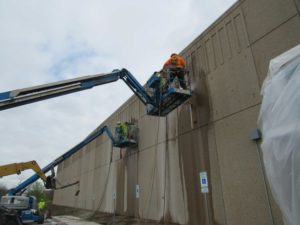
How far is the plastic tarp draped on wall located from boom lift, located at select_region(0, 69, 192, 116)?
5532mm

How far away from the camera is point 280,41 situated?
689 cm

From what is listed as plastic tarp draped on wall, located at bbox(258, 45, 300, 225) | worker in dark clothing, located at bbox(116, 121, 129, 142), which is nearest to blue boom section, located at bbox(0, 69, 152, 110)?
worker in dark clothing, located at bbox(116, 121, 129, 142)

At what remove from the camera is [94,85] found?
978 cm

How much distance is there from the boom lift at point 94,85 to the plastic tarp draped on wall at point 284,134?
5.53 meters

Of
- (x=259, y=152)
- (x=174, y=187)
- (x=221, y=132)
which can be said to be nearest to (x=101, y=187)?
(x=174, y=187)

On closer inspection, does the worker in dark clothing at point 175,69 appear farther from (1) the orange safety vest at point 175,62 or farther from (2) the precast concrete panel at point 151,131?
(2) the precast concrete panel at point 151,131

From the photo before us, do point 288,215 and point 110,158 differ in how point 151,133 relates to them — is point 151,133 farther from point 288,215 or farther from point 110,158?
point 288,215

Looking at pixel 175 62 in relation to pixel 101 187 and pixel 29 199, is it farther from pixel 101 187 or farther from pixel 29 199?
pixel 101 187

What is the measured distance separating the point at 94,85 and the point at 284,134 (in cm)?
793

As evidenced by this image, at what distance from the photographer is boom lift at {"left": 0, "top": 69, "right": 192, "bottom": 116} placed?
7.22 meters

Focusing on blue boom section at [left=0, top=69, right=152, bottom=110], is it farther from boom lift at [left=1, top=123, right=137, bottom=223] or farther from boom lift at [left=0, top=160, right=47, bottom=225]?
boom lift at [left=0, top=160, right=47, bottom=225]

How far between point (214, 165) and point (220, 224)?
1908 millimetres

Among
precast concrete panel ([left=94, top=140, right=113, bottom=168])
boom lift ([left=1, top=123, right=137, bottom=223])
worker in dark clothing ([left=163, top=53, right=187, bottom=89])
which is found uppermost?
worker in dark clothing ([left=163, top=53, right=187, bottom=89])

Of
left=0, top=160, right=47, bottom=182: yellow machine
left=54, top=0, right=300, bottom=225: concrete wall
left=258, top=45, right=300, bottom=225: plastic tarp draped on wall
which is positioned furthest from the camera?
left=0, top=160, right=47, bottom=182: yellow machine
